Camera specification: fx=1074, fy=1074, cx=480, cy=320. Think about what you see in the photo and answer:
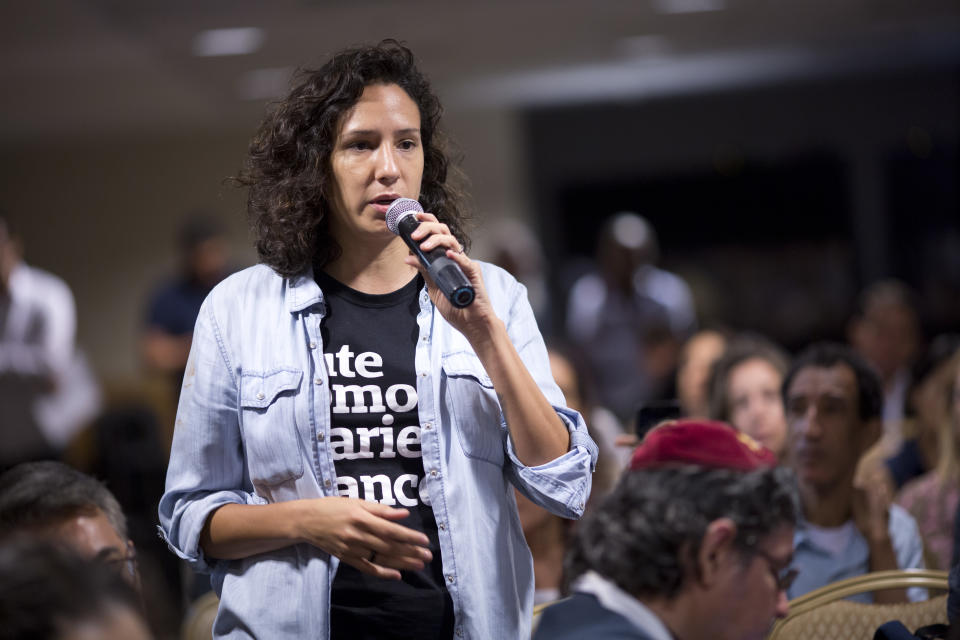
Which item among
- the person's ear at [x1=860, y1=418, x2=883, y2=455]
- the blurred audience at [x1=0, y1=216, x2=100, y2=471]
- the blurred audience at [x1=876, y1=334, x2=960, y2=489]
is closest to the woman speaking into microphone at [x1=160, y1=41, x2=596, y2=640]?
the person's ear at [x1=860, y1=418, x2=883, y2=455]

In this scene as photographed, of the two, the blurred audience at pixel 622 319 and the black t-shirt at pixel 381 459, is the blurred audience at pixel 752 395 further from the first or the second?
the blurred audience at pixel 622 319

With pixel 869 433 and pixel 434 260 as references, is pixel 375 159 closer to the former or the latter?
pixel 434 260

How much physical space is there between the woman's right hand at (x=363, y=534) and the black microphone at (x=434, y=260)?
30 cm

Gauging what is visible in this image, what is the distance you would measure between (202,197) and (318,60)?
7.57 m

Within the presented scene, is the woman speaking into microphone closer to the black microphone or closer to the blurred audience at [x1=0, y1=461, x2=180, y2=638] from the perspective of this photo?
the black microphone

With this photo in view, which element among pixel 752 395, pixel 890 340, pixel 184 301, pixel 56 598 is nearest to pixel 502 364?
pixel 56 598

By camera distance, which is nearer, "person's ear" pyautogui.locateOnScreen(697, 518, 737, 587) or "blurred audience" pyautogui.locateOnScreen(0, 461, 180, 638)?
"person's ear" pyautogui.locateOnScreen(697, 518, 737, 587)

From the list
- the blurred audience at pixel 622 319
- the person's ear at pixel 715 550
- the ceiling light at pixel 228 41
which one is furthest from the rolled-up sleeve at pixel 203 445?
the ceiling light at pixel 228 41

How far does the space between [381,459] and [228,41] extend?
5.44 m

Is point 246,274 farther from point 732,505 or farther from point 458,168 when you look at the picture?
point 732,505

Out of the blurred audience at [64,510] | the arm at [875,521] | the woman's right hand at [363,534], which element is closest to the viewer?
the woman's right hand at [363,534]

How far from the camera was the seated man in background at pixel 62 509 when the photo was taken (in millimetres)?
1784

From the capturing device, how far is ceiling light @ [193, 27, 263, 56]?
20.8 feet

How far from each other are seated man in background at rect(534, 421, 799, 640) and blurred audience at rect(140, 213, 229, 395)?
4.69 meters
